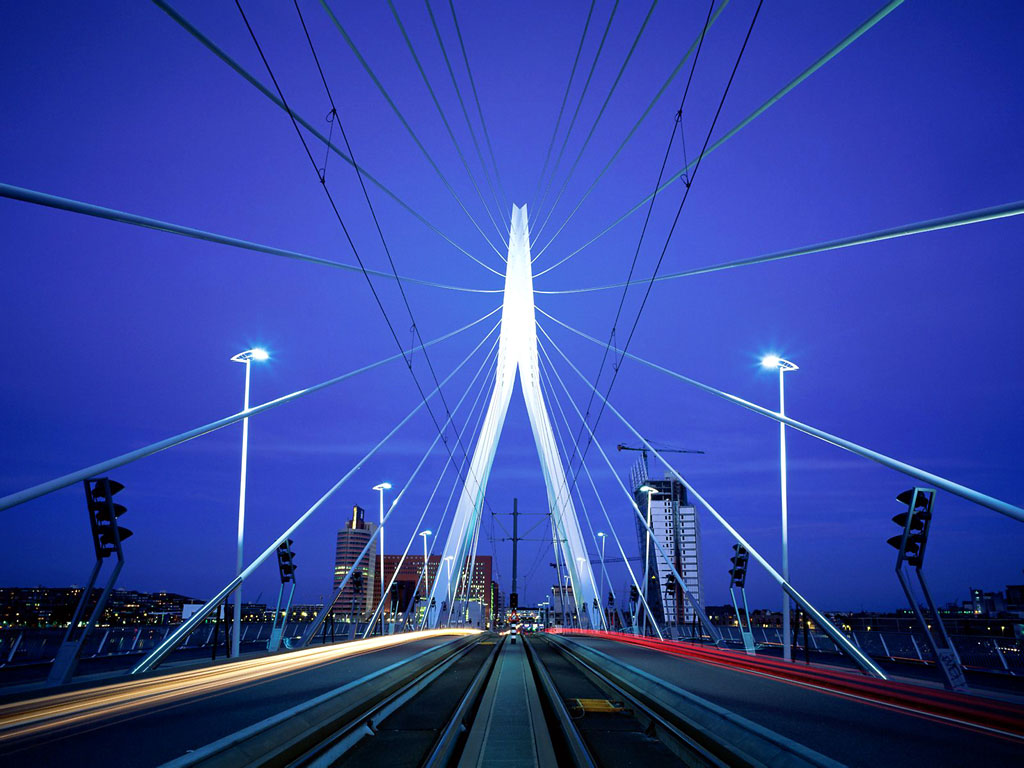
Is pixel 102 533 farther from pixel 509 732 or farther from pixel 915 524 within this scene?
pixel 915 524

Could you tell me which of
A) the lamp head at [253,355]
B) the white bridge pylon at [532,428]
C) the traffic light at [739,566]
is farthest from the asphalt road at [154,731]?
the white bridge pylon at [532,428]

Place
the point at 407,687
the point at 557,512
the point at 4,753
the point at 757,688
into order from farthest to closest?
the point at 557,512 → the point at 407,687 → the point at 757,688 → the point at 4,753

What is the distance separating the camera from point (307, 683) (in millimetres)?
9555

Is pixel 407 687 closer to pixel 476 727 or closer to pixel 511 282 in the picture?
pixel 476 727

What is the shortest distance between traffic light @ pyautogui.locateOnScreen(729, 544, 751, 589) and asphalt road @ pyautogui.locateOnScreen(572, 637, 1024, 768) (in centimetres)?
1245

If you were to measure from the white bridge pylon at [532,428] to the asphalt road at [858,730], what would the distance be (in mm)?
25586

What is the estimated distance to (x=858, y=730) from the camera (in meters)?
6.10

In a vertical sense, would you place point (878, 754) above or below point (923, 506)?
below

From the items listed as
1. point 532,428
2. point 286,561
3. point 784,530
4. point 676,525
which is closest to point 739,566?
point 784,530

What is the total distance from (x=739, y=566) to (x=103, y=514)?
58.4ft

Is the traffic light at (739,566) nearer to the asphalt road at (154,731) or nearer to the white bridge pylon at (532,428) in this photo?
the white bridge pylon at (532,428)

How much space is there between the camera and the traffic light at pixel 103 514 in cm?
1177

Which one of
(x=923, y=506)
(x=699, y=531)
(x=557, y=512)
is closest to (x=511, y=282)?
(x=557, y=512)

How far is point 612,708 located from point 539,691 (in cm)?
274
